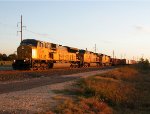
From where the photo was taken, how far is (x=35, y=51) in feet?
136

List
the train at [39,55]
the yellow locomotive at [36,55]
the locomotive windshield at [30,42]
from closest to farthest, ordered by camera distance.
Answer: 1. the yellow locomotive at [36,55]
2. the train at [39,55]
3. the locomotive windshield at [30,42]

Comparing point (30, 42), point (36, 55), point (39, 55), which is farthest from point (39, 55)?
point (30, 42)

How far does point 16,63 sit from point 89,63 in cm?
3575

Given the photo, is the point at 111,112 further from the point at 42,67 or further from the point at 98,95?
the point at 42,67

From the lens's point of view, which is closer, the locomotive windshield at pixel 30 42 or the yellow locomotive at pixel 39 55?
the yellow locomotive at pixel 39 55

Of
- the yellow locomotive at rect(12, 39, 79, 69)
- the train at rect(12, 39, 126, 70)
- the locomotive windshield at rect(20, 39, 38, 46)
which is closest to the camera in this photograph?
the yellow locomotive at rect(12, 39, 79, 69)

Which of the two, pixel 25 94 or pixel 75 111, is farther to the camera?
pixel 25 94

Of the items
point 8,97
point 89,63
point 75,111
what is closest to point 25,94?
point 8,97

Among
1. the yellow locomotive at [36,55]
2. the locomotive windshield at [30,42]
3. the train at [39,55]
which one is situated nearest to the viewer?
the yellow locomotive at [36,55]

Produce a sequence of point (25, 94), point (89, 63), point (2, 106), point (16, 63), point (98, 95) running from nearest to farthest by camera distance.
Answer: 1. point (2, 106)
2. point (25, 94)
3. point (98, 95)
4. point (16, 63)
5. point (89, 63)

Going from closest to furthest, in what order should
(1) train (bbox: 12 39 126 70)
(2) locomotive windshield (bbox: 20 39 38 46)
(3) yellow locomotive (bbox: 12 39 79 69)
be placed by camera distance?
(3) yellow locomotive (bbox: 12 39 79 69) → (1) train (bbox: 12 39 126 70) → (2) locomotive windshield (bbox: 20 39 38 46)

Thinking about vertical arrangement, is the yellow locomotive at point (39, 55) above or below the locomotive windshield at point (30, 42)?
below

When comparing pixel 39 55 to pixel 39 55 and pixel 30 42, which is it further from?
pixel 30 42

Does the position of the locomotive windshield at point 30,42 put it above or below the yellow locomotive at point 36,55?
above
